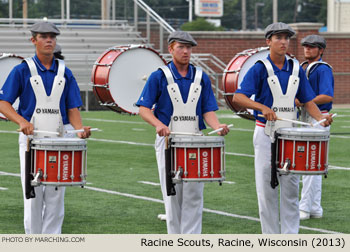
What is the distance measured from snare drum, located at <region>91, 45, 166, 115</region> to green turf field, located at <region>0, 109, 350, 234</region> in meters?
1.00

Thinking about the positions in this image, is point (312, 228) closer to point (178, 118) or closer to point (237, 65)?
point (178, 118)

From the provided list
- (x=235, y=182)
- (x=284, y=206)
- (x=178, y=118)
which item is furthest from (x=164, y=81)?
(x=235, y=182)

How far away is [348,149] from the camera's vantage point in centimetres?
1614

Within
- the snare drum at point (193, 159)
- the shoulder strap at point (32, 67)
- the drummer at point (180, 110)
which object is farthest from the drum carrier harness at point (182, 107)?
the shoulder strap at point (32, 67)

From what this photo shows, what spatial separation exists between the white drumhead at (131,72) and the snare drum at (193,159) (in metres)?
7.39

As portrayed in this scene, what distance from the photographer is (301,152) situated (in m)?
7.22

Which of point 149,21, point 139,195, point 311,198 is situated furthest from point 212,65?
point 311,198

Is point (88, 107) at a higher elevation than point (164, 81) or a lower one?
lower

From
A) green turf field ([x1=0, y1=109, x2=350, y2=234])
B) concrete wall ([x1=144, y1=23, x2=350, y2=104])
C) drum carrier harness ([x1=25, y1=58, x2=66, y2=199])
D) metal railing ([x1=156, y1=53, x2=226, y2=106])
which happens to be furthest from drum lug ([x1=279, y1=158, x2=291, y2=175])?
concrete wall ([x1=144, y1=23, x2=350, y2=104])

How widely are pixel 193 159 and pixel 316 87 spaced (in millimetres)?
2850

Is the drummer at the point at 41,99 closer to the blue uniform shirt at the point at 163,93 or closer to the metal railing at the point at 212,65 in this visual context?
the blue uniform shirt at the point at 163,93

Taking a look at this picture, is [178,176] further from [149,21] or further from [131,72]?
[149,21]

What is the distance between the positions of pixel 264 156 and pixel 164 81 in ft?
3.37

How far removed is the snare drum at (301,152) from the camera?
23.7 ft
